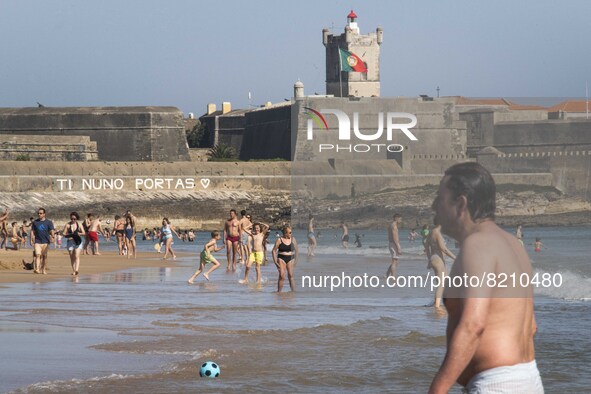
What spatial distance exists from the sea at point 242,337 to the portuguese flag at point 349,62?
64.9 meters

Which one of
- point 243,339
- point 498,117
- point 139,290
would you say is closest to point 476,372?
point 243,339

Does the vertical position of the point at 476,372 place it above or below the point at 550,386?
above

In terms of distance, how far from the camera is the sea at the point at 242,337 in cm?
728

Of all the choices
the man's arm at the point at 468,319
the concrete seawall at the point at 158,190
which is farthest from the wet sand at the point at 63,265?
the concrete seawall at the point at 158,190

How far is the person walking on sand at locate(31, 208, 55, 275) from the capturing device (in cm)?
1608

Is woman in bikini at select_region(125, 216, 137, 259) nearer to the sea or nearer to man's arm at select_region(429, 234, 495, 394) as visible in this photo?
the sea

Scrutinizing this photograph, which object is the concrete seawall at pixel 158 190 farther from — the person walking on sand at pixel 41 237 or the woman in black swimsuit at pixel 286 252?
the woman in black swimsuit at pixel 286 252

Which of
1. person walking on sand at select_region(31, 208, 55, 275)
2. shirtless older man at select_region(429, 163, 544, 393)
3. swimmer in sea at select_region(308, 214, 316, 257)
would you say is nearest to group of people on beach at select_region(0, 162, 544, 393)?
shirtless older man at select_region(429, 163, 544, 393)

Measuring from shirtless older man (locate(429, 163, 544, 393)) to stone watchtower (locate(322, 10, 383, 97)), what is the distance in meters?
76.8

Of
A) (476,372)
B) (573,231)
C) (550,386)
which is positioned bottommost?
(573,231)

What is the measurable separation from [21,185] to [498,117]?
30.5 meters

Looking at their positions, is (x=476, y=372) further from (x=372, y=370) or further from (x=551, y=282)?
(x=551, y=282)

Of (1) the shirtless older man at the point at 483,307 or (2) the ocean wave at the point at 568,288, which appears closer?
(1) the shirtless older man at the point at 483,307

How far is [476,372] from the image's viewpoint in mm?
3248
